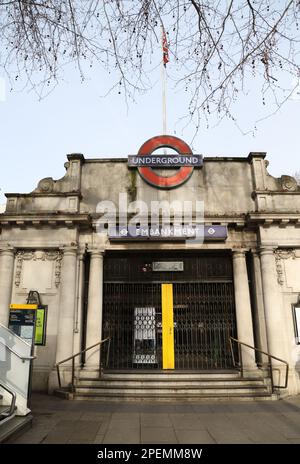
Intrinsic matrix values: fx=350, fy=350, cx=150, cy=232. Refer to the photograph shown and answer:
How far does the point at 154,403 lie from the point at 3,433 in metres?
4.60

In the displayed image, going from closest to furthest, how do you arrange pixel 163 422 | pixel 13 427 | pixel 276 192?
pixel 13 427, pixel 163 422, pixel 276 192

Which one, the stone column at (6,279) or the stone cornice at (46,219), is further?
the stone cornice at (46,219)

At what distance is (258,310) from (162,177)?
18.7 feet

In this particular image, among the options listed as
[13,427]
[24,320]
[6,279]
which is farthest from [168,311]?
[13,427]

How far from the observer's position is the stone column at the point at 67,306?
10.9 meters

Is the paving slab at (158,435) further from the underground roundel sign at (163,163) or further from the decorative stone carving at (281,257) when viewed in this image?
the underground roundel sign at (163,163)

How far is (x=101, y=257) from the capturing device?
476 inches

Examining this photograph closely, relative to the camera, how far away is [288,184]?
12.6 metres

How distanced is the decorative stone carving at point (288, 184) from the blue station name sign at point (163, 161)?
3017 millimetres

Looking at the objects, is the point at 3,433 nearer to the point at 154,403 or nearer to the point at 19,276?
the point at 154,403

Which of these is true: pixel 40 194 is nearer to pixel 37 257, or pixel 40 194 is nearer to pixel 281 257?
pixel 37 257

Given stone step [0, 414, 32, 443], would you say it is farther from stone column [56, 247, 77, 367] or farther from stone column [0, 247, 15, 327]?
stone column [0, 247, 15, 327]

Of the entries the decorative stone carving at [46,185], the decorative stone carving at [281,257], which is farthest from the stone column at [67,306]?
the decorative stone carving at [281,257]

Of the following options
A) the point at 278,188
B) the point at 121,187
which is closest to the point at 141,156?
the point at 121,187
